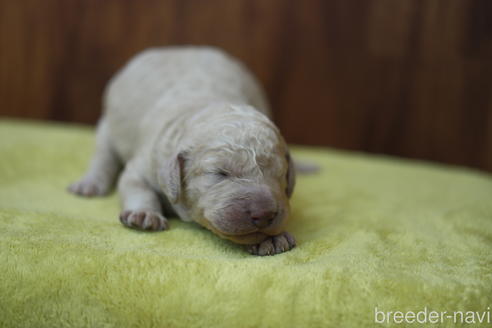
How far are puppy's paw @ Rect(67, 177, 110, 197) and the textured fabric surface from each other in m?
0.16

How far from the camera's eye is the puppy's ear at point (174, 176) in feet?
7.24

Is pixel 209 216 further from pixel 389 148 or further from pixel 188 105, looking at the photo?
pixel 389 148

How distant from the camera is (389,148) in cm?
447

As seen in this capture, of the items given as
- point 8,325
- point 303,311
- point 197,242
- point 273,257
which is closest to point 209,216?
point 197,242

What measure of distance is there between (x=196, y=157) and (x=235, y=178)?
0.23 meters

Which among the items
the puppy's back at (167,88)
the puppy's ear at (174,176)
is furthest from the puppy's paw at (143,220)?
the puppy's back at (167,88)

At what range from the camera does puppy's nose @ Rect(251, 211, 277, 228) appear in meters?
1.93

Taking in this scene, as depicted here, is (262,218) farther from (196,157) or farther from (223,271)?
(196,157)

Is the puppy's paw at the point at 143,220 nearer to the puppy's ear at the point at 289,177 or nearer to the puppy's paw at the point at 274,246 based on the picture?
the puppy's paw at the point at 274,246

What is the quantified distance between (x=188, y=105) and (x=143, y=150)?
0.35 meters

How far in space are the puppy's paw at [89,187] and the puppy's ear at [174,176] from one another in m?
0.78

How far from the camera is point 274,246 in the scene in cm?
205

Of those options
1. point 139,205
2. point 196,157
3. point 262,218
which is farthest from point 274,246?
point 139,205

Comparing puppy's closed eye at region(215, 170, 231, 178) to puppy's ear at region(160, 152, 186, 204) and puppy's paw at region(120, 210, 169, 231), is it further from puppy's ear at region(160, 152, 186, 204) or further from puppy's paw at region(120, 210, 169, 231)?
puppy's paw at region(120, 210, 169, 231)
